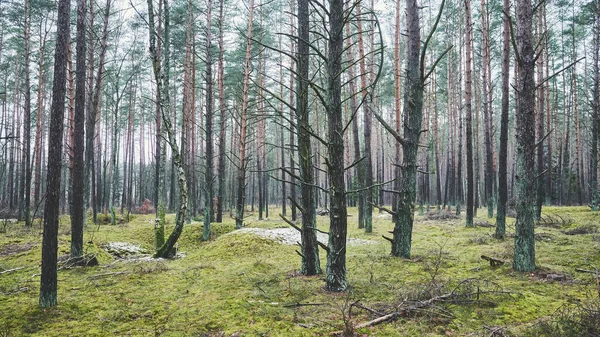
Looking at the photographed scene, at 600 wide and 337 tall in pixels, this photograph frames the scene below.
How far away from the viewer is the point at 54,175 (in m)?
4.50

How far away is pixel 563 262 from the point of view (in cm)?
609

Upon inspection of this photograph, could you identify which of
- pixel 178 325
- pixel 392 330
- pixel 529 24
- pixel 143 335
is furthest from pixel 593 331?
pixel 529 24

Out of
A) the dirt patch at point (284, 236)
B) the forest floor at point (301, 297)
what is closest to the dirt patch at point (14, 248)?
the forest floor at point (301, 297)

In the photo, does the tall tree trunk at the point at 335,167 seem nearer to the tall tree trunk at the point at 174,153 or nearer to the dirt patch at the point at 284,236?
the tall tree trunk at the point at 174,153

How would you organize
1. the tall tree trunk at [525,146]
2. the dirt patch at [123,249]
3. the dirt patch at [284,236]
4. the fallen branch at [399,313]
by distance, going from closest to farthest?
the fallen branch at [399,313]
the tall tree trunk at [525,146]
the dirt patch at [123,249]
the dirt patch at [284,236]

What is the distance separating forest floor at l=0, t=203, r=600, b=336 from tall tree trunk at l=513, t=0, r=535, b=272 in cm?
44

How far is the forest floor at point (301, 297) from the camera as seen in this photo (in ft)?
11.2

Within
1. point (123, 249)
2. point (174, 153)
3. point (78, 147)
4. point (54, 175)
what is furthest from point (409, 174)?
point (123, 249)

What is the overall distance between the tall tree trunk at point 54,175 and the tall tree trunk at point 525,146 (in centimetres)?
732

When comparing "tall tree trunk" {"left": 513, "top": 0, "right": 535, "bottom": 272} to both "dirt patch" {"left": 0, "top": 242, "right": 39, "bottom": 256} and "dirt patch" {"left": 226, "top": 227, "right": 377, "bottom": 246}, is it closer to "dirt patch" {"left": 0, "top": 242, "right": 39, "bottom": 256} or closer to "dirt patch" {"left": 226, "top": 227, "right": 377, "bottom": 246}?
"dirt patch" {"left": 226, "top": 227, "right": 377, "bottom": 246}

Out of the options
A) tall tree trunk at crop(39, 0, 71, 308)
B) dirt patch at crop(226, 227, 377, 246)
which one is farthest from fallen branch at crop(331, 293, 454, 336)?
dirt patch at crop(226, 227, 377, 246)

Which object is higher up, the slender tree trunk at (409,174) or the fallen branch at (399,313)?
the slender tree trunk at (409,174)

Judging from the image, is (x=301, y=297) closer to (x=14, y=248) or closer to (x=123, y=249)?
(x=123, y=249)

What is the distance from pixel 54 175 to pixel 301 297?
3.90m
